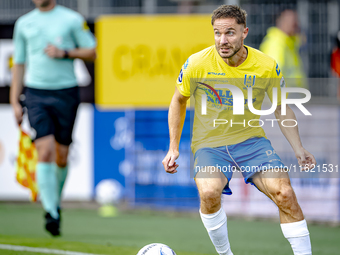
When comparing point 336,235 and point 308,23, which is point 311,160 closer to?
point 336,235

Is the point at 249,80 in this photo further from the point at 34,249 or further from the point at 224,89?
the point at 34,249

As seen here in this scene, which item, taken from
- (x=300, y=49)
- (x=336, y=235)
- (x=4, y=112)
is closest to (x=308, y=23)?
(x=300, y=49)

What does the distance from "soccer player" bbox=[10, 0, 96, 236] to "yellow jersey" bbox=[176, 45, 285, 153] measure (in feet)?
7.73

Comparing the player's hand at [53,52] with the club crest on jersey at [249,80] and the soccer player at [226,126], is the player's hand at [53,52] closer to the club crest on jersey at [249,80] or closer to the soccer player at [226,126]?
the soccer player at [226,126]

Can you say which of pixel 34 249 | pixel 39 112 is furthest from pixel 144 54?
pixel 34 249

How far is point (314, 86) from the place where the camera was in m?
10.5

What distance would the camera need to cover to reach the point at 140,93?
397 inches

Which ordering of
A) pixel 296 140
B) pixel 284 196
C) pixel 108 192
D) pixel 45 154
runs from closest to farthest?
pixel 284 196 → pixel 296 140 → pixel 45 154 → pixel 108 192

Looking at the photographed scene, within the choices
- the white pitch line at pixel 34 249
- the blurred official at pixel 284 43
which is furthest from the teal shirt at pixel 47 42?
the blurred official at pixel 284 43

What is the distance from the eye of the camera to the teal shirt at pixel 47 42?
21.7 ft

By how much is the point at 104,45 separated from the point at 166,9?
1406 millimetres

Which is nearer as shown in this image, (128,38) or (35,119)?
(35,119)

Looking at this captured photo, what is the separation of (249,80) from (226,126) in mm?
368

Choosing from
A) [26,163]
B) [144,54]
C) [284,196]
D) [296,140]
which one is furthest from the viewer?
[144,54]
